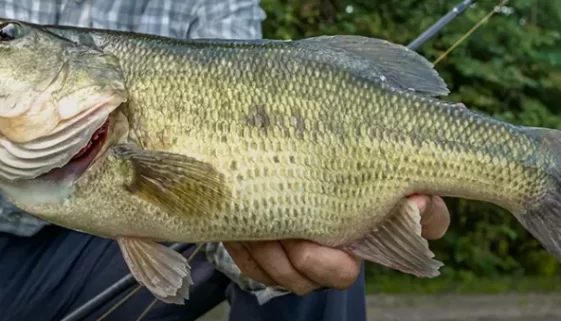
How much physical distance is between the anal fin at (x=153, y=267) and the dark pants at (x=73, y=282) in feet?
1.91

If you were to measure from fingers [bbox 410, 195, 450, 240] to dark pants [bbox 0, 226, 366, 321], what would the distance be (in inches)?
14.0

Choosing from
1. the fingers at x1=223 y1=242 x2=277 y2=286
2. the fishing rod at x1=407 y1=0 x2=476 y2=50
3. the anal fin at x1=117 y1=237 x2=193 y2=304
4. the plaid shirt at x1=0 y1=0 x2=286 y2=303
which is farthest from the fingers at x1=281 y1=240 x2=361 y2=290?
the fishing rod at x1=407 y1=0 x2=476 y2=50

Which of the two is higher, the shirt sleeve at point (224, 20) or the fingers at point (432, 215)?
the shirt sleeve at point (224, 20)

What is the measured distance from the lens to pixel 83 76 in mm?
1655

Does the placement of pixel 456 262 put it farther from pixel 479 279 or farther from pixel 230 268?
pixel 230 268

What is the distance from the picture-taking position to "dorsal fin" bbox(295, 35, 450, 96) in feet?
5.71

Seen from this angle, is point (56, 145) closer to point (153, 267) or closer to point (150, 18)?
point (153, 267)

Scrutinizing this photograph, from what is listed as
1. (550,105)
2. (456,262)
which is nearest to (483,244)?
(456,262)

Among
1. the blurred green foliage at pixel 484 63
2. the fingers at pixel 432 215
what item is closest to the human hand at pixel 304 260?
the fingers at pixel 432 215

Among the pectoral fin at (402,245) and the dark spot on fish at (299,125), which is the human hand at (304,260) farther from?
the dark spot on fish at (299,125)

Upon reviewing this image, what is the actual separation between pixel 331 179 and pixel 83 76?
18.6 inches

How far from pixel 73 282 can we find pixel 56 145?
29.9 inches

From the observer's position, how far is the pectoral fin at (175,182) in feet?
5.23

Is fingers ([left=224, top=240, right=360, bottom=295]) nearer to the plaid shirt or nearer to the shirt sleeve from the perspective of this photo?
the plaid shirt
